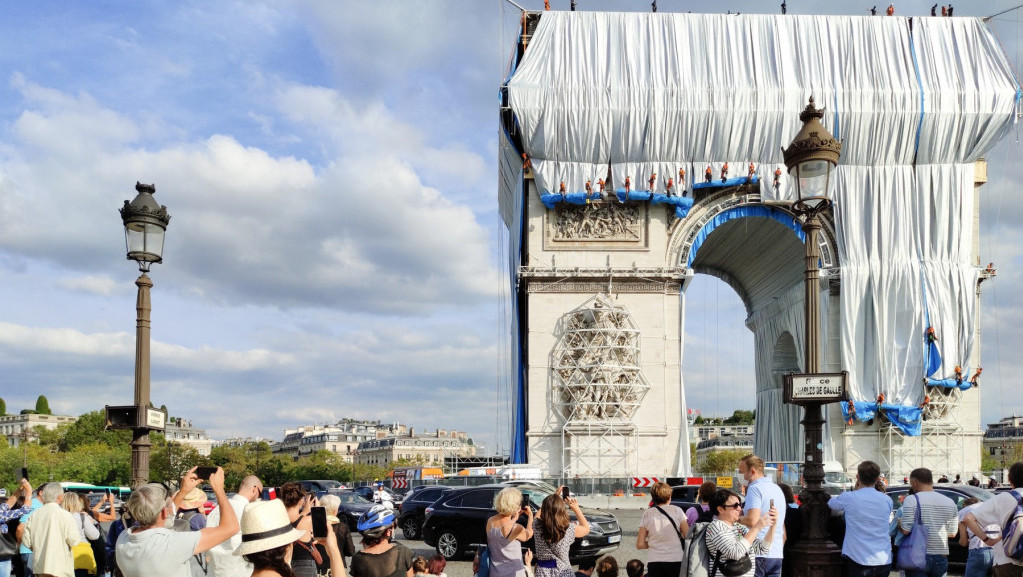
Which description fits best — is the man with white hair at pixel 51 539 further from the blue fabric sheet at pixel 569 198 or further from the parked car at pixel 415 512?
the blue fabric sheet at pixel 569 198

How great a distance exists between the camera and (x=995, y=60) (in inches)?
1385

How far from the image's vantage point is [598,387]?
33719 millimetres

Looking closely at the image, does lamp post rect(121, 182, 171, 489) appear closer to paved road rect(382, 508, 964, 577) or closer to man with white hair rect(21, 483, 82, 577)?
man with white hair rect(21, 483, 82, 577)

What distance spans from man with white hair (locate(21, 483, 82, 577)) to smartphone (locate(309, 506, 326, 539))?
11.5 ft

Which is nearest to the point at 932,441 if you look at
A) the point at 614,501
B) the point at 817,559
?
the point at 614,501

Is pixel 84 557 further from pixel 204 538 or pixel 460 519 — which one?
pixel 460 519

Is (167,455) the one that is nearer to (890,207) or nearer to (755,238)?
(755,238)

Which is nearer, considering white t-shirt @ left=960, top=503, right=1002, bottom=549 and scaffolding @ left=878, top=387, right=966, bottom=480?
white t-shirt @ left=960, top=503, right=1002, bottom=549

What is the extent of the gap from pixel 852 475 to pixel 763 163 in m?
10.8

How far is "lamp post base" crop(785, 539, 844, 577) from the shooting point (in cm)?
898

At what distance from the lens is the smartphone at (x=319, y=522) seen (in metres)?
6.29

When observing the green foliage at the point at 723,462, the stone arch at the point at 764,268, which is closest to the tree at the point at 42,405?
the green foliage at the point at 723,462

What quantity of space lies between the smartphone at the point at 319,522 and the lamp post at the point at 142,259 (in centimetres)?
365

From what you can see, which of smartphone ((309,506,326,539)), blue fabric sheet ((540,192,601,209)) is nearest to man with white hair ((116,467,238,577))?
smartphone ((309,506,326,539))
